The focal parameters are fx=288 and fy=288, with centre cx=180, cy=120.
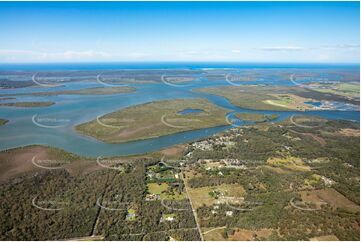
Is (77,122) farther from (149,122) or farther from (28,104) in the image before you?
(28,104)

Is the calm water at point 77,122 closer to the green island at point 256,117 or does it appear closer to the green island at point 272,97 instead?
the green island at point 256,117

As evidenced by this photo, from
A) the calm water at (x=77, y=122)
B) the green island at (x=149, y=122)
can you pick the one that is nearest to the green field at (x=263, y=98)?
the calm water at (x=77, y=122)

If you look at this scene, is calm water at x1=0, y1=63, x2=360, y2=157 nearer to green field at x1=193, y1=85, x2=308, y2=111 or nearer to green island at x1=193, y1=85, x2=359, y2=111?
green field at x1=193, y1=85, x2=308, y2=111

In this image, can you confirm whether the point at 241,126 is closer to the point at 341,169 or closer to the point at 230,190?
the point at 341,169

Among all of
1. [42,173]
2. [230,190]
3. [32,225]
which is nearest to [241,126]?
[230,190]

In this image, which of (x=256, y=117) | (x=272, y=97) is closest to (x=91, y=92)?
(x=256, y=117)
